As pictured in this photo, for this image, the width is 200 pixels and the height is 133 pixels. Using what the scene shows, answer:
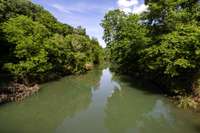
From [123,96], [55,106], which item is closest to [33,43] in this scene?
[55,106]

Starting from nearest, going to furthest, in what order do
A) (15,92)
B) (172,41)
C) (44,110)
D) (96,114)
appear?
(96,114)
(44,110)
(172,41)
(15,92)

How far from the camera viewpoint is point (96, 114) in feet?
59.1

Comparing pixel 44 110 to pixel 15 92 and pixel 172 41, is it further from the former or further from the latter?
pixel 172 41

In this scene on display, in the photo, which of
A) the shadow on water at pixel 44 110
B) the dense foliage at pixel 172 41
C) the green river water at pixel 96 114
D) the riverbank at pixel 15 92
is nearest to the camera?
the shadow on water at pixel 44 110

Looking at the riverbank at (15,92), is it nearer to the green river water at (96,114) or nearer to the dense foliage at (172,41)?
the green river water at (96,114)

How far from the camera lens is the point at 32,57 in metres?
25.1

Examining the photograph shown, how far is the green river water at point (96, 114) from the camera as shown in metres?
14.8

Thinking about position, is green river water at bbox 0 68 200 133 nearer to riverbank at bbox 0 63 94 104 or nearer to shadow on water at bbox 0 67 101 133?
shadow on water at bbox 0 67 101 133

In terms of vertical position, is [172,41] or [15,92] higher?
[172,41]

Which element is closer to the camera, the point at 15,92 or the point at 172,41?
the point at 172,41

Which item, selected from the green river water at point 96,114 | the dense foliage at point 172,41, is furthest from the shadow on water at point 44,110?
the dense foliage at point 172,41

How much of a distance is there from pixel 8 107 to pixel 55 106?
3.36 metres

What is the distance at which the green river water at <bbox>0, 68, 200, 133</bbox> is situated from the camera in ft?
48.5

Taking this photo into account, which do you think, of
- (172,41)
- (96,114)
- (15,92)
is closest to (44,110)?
(96,114)
